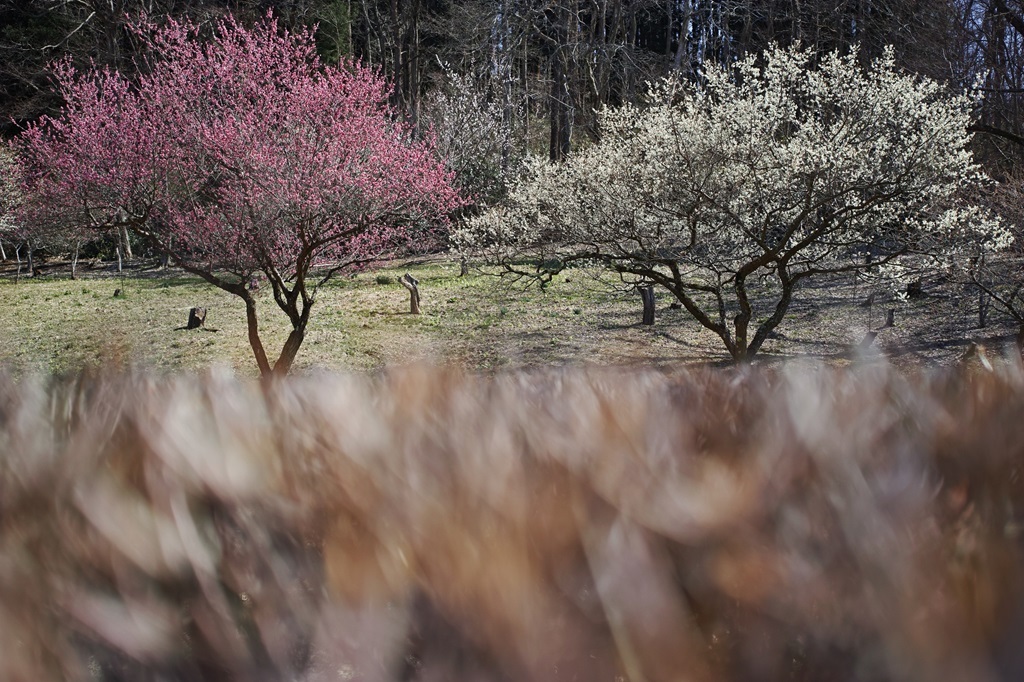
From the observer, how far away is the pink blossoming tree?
12641 mm

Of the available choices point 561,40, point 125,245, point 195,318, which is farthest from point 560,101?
point 125,245

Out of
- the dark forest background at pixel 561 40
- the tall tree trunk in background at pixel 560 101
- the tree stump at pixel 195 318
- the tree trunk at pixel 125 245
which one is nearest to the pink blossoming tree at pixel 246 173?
the tree stump at pixel 195 318

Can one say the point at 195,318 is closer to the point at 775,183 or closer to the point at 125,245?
the point at 775,183

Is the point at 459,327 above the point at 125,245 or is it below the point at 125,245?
below

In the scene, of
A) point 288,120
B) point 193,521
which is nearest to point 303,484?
point 193,521

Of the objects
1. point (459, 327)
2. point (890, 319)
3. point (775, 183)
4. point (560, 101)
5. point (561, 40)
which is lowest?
point (459, 327)

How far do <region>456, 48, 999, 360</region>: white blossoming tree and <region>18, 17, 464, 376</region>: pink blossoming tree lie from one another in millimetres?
3054

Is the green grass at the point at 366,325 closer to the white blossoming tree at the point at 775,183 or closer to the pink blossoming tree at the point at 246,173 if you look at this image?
the pink blossoming tree at the point at 246,173

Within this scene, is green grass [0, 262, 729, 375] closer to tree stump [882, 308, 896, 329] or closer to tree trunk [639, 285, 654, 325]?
tree trunk [639, 285, 654, 325]

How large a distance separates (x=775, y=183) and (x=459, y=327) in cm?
816

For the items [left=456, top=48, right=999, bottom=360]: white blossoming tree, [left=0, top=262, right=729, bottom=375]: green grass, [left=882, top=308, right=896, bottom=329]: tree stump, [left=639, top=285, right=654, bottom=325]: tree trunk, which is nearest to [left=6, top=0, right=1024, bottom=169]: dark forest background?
[left=882, top=308, right=896, bottom=329]: tree stump

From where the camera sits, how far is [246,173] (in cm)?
1273

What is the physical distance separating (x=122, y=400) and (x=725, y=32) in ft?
109

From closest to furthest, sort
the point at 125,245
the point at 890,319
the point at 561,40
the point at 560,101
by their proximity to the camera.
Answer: the point at 890,319
the point at 560,101
the point at 561,40
the point at 125,245
